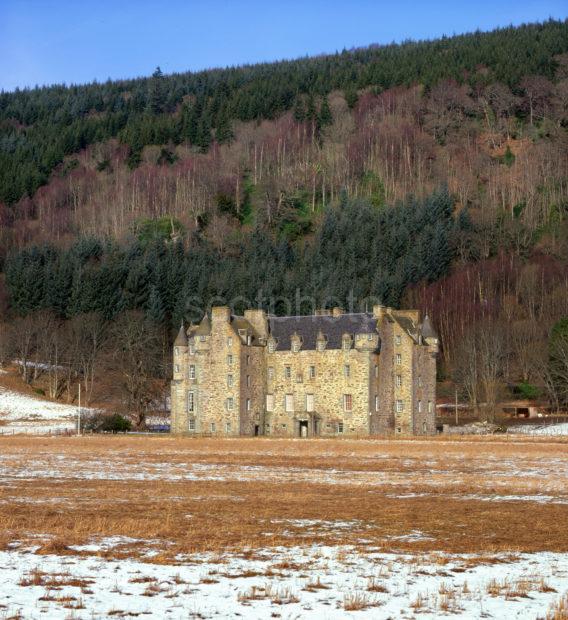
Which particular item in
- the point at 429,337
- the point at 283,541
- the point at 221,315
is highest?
the point at 221,315

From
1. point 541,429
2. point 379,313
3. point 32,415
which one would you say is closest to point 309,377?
point 379,313

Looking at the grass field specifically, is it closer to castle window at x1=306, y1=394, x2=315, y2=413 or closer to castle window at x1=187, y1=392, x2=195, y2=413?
castle window at x1=306, y1=394, x2=315, y2=413

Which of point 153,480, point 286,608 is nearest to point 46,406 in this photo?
point 153,480

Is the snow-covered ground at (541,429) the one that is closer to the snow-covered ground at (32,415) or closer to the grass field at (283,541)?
the snow-covered ground at (32,415)

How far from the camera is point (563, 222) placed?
144 meters

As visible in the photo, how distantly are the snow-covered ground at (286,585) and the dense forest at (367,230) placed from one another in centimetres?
6931

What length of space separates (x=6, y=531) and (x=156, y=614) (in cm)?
785

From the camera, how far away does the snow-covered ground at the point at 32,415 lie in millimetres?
82744

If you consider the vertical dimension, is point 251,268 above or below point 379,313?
above

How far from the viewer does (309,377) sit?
262 feet

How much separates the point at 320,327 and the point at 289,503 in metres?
53.0

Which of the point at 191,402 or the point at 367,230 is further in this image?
the point at 367,230

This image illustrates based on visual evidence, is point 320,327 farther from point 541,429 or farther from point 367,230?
point 367,230

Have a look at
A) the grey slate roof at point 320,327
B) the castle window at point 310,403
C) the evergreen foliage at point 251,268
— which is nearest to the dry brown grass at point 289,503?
the castle window at point 310,403
